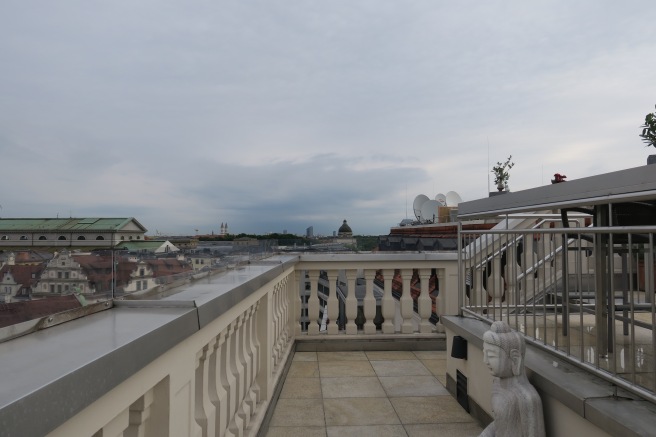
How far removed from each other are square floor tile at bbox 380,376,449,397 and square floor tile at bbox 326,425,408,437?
1.82ft

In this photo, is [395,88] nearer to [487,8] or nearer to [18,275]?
[487,8]

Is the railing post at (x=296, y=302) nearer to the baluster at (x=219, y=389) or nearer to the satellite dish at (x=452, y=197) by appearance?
the baluster at (x=219, y=389)

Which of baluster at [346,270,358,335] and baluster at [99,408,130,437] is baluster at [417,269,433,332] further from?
baluster at [99,408,130,437]

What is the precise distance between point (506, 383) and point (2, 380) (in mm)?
1990

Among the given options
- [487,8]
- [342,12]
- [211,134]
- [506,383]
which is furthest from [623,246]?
[211,134]

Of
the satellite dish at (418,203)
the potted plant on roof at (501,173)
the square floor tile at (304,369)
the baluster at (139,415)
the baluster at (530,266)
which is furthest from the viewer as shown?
the satellite dish at (418,203)

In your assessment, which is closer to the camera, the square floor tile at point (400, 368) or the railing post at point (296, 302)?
the square floor tile at point (400, 368)

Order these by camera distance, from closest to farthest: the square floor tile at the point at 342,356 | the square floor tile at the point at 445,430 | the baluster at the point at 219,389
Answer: the baluster at the point at 219,389 → the square floor tile at the point at 445,430 → the square floor tile at the point at 342,356

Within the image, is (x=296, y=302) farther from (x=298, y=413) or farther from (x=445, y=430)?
(x=445, y=430)

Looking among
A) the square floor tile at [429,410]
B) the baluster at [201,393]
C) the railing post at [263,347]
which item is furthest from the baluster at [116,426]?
the square floor tile at [429,410]

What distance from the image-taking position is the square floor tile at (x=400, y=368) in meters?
3.78

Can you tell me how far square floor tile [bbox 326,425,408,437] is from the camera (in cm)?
261

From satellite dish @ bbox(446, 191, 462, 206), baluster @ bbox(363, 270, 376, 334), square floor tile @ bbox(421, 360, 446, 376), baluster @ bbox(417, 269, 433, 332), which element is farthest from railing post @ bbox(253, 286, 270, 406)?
satellite dish @ bbox(446, 191, 462, 206)

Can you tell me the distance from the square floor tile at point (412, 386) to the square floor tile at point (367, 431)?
0.55 meters
